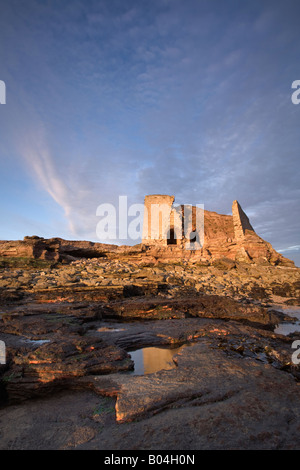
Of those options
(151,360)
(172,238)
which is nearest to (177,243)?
(172,238)

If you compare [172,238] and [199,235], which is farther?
[199,235]

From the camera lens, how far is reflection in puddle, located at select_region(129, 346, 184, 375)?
328cm

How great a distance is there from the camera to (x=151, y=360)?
12.0 feet

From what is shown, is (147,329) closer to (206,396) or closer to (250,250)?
(206,396)

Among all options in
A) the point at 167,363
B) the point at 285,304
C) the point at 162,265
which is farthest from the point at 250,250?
the point at 167,363

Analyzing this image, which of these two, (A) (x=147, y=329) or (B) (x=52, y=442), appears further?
(A) (x=147, y=329)

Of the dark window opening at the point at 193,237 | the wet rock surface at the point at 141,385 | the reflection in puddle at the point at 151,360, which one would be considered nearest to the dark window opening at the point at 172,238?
the dark window opening at the point at 193,237

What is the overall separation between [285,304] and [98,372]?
9149 mm

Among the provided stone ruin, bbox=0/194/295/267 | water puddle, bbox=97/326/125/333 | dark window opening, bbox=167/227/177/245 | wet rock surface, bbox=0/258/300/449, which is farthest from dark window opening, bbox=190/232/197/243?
water puddle, bbox=97/326/125/333

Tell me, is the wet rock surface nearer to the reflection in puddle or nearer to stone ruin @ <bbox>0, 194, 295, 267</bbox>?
the reflection in puddle

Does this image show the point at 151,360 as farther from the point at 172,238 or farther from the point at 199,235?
the point at 199,235

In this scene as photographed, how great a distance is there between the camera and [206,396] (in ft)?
7.61

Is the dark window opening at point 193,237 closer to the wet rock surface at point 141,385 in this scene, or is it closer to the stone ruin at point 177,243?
the stone ruin at point 177,243

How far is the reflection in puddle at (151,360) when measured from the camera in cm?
328
